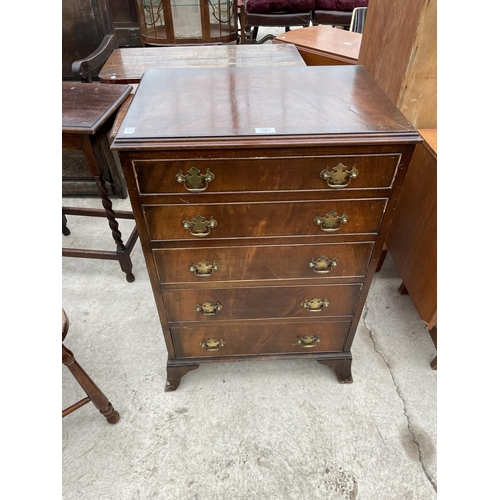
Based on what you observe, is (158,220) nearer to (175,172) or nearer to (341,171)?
(175,172)

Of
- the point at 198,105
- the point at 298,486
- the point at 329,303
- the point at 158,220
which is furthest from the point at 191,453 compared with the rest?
the point at 198,105

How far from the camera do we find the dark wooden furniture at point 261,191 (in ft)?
3.19

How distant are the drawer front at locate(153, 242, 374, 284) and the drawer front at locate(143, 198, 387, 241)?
6cm

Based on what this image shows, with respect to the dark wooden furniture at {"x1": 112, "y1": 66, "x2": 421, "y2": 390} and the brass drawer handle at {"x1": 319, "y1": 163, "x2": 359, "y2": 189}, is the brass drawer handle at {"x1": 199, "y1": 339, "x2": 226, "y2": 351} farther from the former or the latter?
the brass drawer handle at {"x1": 319, "y1": 163, "x2": 359, "y2": 189}

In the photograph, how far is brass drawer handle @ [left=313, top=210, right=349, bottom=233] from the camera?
1124 millimetres

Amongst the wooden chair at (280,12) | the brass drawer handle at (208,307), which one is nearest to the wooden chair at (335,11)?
the wooden chair at (280,12)

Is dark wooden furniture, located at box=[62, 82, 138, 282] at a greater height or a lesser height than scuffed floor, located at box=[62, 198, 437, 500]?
greater

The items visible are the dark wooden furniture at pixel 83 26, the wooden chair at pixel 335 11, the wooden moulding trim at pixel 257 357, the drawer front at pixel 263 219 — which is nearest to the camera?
the drawer front at pixel 263 219

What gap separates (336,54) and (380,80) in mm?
1094

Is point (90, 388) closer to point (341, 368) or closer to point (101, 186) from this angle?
point (101, 186)

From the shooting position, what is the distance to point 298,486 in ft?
4.67

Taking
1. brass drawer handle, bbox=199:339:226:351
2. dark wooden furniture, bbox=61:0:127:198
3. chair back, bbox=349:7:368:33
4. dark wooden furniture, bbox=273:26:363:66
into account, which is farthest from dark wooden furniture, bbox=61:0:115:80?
chair back, bbox=349:7:368:33

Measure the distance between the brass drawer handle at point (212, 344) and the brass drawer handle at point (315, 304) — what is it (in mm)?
404

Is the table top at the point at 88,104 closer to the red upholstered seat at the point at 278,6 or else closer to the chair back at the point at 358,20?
the chair back at the point at 358,20
